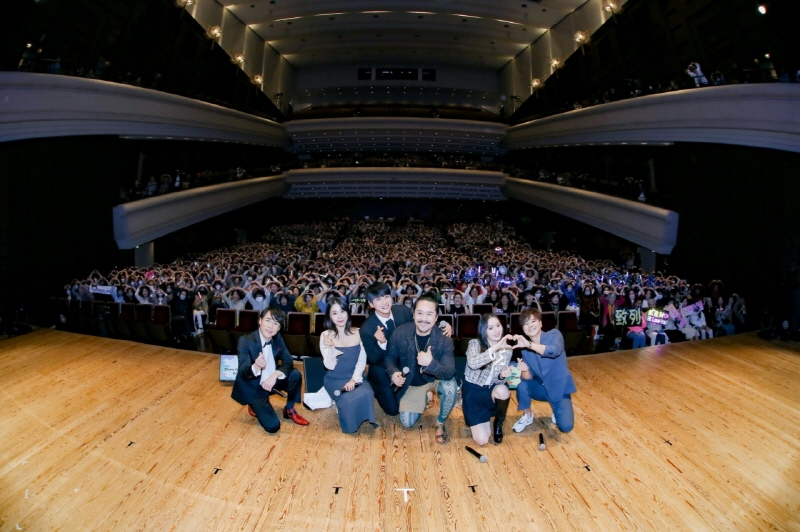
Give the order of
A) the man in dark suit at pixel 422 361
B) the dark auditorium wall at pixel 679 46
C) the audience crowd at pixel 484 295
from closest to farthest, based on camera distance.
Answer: the man in dark suit at pixel 422 361 < the audience crowd at pixel 484 295 < the dark auditorium wall at pixel 679 46

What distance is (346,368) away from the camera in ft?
16.3

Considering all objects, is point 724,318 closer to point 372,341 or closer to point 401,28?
point 372,341

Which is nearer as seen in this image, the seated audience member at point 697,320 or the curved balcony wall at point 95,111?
the seated audience member at point 697,320

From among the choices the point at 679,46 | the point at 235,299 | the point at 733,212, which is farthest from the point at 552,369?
the point at 679,46

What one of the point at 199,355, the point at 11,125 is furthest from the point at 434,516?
the point at 11,125

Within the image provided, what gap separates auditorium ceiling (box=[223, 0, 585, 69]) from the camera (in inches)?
968

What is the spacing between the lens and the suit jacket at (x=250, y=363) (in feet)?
15.5

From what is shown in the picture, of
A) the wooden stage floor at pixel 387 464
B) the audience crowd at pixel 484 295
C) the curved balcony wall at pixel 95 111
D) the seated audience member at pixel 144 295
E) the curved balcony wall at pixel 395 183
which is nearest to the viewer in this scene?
the wooden stage floor at pixel 387 464

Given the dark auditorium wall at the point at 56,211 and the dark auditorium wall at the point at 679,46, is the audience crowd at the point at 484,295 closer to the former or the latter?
the dark auditorium wall at the point at 56,211

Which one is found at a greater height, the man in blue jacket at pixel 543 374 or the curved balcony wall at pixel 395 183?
the curved balcony wall at pixel 395 183

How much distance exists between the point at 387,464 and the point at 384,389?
0.79 meters

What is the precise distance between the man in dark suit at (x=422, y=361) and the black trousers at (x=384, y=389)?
0.29 feet

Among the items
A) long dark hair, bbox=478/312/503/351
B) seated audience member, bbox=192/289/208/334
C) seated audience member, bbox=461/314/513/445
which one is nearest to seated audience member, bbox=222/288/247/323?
seated audience member, bbox=192/289/208/334

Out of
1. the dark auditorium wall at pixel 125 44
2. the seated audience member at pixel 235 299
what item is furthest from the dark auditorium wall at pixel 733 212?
the dark auditorium wall at pixel 125 44
